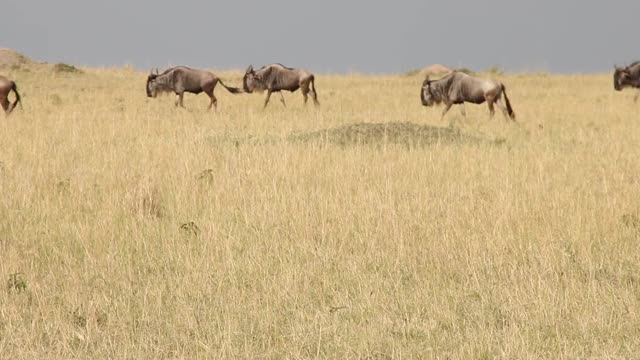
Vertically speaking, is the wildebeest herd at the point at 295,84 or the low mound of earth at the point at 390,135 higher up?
the wildebeest herd at the point at 295,84

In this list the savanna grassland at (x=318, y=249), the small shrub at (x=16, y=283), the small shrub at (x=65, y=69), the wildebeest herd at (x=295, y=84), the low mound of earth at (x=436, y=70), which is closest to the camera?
the savanna grassland at (x=318, y=249)

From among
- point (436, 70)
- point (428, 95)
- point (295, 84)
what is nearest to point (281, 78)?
point (295, 84)

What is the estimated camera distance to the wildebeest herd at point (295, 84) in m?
18.0

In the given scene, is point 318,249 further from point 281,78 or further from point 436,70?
point 436,70

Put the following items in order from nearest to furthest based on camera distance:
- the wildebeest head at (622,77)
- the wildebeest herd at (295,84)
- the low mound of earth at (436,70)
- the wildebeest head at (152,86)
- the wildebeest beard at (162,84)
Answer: the wildebeest herd at (295,84), the wildebeest beard at (162,84), the wildebeest head at (152,86), the wildebeest head at (622,77), the low mound of earth at (436,70)

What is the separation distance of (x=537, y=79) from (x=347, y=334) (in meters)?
29.7

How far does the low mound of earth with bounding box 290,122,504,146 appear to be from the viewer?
12781mm

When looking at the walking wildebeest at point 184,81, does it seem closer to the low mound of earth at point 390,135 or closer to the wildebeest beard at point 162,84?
the wildebeest beard at point 162,84

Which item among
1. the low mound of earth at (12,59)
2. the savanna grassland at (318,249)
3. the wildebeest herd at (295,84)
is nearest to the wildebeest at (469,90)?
the wildebeest herd at (295,84)

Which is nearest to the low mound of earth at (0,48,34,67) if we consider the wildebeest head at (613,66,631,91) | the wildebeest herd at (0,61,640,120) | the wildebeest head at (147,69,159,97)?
the wildebeest herd at (0,61,640,120)

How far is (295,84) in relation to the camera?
72.5 ft

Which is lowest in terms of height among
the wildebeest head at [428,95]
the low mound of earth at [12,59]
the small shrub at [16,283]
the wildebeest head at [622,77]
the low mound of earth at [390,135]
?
the small shrub at [16,283]

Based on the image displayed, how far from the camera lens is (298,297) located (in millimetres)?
4953

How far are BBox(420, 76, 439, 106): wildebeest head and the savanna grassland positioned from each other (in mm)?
6945
